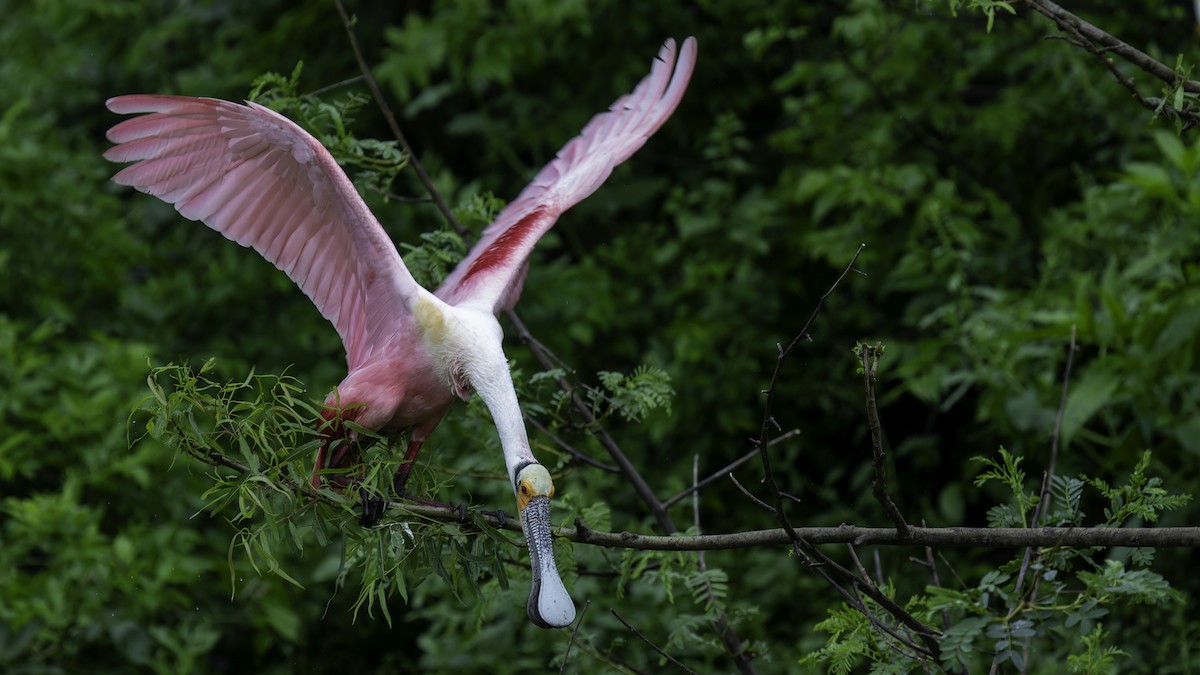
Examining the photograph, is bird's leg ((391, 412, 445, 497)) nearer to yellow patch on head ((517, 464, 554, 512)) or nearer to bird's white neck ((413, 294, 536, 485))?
bird's white neck ((413, 294, 536, 485))

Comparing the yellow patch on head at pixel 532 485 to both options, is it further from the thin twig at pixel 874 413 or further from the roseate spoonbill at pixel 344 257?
the thin twig at pixel 874 413

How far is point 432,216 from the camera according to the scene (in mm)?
5598

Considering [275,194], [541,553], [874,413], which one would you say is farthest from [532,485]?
[275,194]

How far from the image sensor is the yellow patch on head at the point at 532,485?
2377 millimetres

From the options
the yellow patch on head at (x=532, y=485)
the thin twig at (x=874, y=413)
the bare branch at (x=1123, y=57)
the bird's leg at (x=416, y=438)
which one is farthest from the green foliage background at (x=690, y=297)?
the thin twig at (x=874, y=413)

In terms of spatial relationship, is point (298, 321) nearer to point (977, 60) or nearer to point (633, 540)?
point (977, 60)

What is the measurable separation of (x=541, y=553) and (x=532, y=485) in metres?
0.11

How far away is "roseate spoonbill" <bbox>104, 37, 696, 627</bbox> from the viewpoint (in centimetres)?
273

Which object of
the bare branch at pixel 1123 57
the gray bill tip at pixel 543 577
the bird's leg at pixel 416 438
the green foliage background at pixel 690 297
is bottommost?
the green foliage background at pixel 690 297

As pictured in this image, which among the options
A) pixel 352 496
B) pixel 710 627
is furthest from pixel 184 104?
pixel 710 627

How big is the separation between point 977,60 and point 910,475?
159 cm

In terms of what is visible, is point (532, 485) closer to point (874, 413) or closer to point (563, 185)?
point (874, 413)

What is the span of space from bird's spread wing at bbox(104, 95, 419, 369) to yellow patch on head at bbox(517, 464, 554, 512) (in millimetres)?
599

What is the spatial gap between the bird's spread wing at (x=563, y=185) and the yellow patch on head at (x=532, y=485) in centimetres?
59
